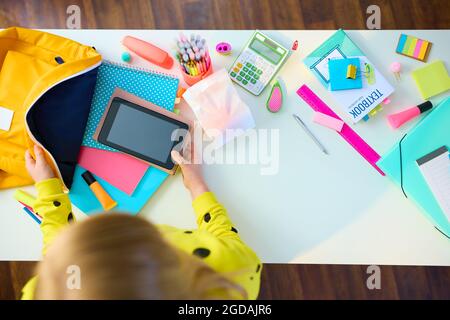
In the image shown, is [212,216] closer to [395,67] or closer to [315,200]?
[315,200]

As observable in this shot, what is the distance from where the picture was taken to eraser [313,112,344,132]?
93cm

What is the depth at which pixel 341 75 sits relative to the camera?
94 centimetres

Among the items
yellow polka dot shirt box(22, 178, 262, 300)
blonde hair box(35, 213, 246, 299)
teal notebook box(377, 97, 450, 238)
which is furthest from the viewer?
teal notebook box(377, 97, 450, 238)

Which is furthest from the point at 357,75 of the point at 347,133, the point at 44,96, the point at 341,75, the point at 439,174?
the point at 44,96

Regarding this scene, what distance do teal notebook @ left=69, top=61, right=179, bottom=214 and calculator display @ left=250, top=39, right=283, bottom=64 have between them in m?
0.22

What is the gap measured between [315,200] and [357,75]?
0.32 meters

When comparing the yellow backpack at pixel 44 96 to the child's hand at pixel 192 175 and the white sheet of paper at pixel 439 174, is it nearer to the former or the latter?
the child's hand at pixel 192 175

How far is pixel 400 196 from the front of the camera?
3.03 feet

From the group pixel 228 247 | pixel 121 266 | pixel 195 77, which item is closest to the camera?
pixel 121 266

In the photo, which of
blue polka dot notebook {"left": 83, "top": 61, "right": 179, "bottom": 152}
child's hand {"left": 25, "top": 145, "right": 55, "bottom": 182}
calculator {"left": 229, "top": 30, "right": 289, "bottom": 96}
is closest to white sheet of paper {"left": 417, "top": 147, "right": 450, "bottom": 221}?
calculator {"left": 229, "top": 30, "right": 289, "bottom": 96}

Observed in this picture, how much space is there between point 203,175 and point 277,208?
20 cm

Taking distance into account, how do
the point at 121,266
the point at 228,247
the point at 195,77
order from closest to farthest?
1. the point at 121,266
2. the point at 228,247
3. the point at 195,77

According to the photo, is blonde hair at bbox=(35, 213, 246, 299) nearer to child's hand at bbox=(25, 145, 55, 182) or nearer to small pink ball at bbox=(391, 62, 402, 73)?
child's hand at bbox=(25, 145, 55, 182)
